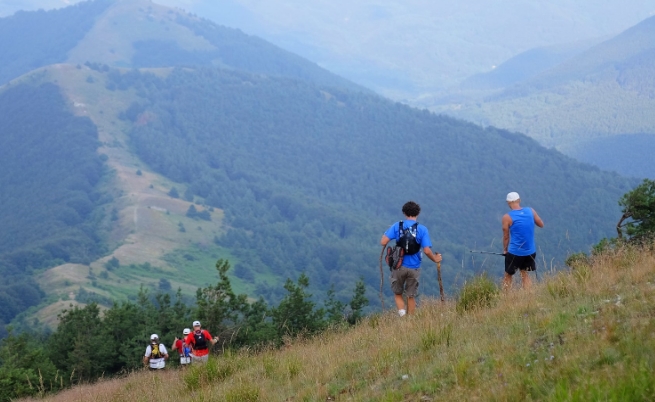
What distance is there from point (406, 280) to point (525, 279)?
1.48m

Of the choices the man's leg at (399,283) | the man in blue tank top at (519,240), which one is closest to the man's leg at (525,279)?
the man in blue tank top at (519,240)

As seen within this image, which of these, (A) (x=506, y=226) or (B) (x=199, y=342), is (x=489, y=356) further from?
(B) (x=199, y=342)

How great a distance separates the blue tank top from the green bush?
25.2 inches

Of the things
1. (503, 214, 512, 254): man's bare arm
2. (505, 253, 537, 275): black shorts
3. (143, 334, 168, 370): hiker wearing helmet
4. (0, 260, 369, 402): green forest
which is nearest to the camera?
(503, 214, 512, 254): man's bare arm

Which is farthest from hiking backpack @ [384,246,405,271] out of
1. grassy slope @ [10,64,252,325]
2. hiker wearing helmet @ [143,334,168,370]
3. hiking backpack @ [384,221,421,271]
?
grassy slope @ [10,64,252,325]

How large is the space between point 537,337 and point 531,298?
1.70 meters

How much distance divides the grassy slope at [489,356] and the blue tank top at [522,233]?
2.57 feet

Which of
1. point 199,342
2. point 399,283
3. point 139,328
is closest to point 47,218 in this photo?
point 139,328

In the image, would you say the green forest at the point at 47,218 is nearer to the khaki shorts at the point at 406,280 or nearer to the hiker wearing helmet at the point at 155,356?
the hiker wearing helmet at the point at 155,356

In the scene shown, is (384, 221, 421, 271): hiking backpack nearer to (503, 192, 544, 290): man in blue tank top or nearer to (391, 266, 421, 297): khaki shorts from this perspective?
(391, 266, 421, 297): khaki shorts

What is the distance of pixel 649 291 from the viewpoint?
6570 millimetres

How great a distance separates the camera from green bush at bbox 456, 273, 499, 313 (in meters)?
8.64

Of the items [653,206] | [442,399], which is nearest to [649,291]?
[442,399]

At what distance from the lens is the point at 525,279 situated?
923 cm
